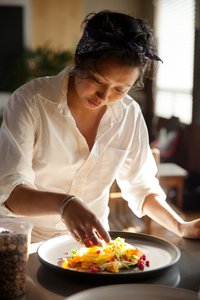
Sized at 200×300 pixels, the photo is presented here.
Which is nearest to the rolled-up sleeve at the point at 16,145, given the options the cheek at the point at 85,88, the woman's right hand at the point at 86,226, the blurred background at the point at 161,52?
the cheek at the point at 85,88

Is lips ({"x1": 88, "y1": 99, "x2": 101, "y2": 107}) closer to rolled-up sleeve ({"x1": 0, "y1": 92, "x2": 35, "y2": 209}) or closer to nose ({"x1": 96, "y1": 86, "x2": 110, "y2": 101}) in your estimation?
nose ({"x1": 96, "y1": 86, "x2": 110, "y2": 101})

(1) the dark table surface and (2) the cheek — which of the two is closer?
(1) the dark table surface

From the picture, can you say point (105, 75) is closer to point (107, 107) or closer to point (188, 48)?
point (107, 107)

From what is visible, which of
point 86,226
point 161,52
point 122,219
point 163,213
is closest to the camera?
point 86,226

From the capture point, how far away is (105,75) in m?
1.38

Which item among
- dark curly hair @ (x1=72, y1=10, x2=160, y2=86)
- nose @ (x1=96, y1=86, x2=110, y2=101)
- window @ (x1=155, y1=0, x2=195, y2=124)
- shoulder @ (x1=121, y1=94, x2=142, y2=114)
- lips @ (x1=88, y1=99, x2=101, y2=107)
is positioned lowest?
window @ (x1=155, y1=0, x2=195, y2=124)

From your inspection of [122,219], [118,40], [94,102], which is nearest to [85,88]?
[94,102]

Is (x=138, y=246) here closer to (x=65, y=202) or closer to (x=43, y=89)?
(x=65, y=202)

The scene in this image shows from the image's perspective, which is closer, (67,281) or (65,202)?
(67,281)

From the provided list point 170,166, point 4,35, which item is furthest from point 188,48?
point 4,35

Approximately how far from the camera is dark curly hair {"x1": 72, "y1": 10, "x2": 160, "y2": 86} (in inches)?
53.6

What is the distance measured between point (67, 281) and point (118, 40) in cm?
67

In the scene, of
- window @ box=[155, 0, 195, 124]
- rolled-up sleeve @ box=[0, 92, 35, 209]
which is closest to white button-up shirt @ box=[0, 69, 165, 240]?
rolled-up sleeve @ box=[0, 92, 35, 209]

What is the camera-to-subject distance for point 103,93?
4.64 ft
